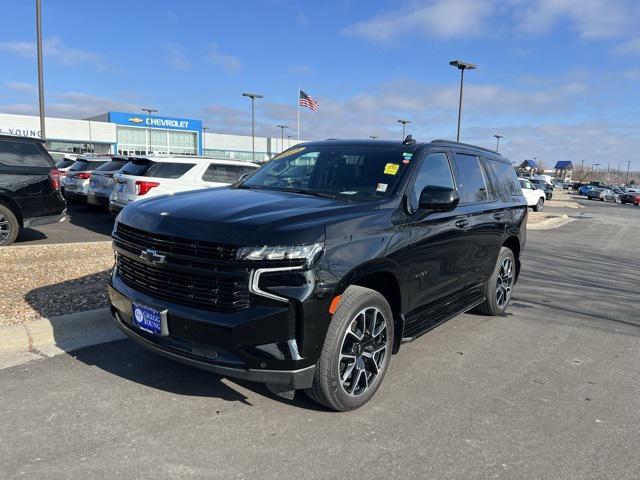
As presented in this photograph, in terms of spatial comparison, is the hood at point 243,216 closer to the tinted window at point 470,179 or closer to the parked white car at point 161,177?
the tinted window at point 470,179

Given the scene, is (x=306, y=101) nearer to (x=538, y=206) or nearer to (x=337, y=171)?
(x=538, y=206)

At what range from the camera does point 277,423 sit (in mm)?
3340

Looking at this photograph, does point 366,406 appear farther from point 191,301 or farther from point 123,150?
point 123,150

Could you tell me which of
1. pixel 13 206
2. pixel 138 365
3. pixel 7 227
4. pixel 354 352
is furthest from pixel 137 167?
pixel 354 352

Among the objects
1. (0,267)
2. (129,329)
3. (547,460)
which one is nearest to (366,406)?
(547,460)

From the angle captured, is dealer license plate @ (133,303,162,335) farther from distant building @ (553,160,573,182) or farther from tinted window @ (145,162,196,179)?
distant building @ (553,160,573,182)

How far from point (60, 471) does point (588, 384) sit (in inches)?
156

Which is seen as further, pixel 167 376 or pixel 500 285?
pixel 500 285

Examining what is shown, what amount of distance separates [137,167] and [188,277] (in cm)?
852

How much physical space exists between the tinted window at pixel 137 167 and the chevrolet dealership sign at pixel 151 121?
216 feet

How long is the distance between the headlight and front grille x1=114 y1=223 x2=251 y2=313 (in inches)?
3.2

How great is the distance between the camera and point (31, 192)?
8828mm

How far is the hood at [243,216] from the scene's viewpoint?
3043mm

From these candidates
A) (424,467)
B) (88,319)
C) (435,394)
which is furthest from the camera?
(88,319)
